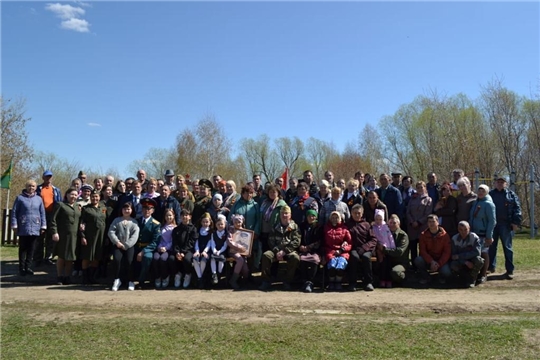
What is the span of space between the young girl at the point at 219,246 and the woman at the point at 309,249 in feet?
5.03

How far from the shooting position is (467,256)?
7949mm

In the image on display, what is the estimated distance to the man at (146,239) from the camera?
27.8 feet

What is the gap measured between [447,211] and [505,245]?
1.36 m

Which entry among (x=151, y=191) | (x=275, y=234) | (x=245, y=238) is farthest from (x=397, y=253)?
(x=151, y=191)

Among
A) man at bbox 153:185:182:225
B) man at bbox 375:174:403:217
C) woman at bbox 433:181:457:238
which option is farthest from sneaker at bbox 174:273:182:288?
woman at bbox 433:181:457:238

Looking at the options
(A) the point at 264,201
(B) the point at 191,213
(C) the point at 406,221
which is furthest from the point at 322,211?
(B) the point at 191,213

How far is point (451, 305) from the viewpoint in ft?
21.9

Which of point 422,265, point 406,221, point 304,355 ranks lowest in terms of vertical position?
point 304,355

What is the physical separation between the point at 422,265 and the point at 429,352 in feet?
12.3

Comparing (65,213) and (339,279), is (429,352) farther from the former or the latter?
(65,213)

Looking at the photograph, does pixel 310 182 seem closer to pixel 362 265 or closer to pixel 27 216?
pixel 362 265

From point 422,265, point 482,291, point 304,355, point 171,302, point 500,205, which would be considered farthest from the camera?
point 500,205

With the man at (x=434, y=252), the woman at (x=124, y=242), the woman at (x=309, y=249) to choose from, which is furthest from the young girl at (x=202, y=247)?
the man at (x=434, y=252)

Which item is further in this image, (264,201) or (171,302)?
(264,201)
